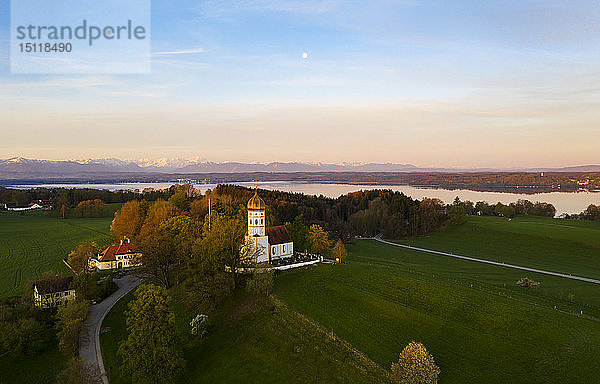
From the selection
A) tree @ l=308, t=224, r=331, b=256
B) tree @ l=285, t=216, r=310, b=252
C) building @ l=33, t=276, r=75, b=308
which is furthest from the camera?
tree @ l=285, t=216, r=310, b=252

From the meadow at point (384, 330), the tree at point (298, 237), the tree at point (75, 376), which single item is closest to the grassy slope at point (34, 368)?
the meadow at point (384, 330)

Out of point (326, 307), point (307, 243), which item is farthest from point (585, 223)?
point (326, 307)

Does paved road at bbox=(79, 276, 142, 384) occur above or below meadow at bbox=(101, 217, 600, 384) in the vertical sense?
below

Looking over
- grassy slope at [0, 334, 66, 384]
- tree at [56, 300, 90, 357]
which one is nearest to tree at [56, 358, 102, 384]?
grassy slope at [0, 334, 66, 384]

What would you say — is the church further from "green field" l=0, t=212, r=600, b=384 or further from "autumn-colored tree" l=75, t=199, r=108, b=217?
"autumn-colored tree" l=75, t=199, r=108, b=217

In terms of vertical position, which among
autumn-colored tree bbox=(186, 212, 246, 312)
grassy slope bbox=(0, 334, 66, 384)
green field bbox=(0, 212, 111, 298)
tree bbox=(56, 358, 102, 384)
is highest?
autumn-colored tree bbox=(186, 212, 246, 312)

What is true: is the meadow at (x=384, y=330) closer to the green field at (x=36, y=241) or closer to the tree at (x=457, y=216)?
the green field at (x=36, y=241)

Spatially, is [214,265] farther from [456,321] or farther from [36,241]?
[36,241]
